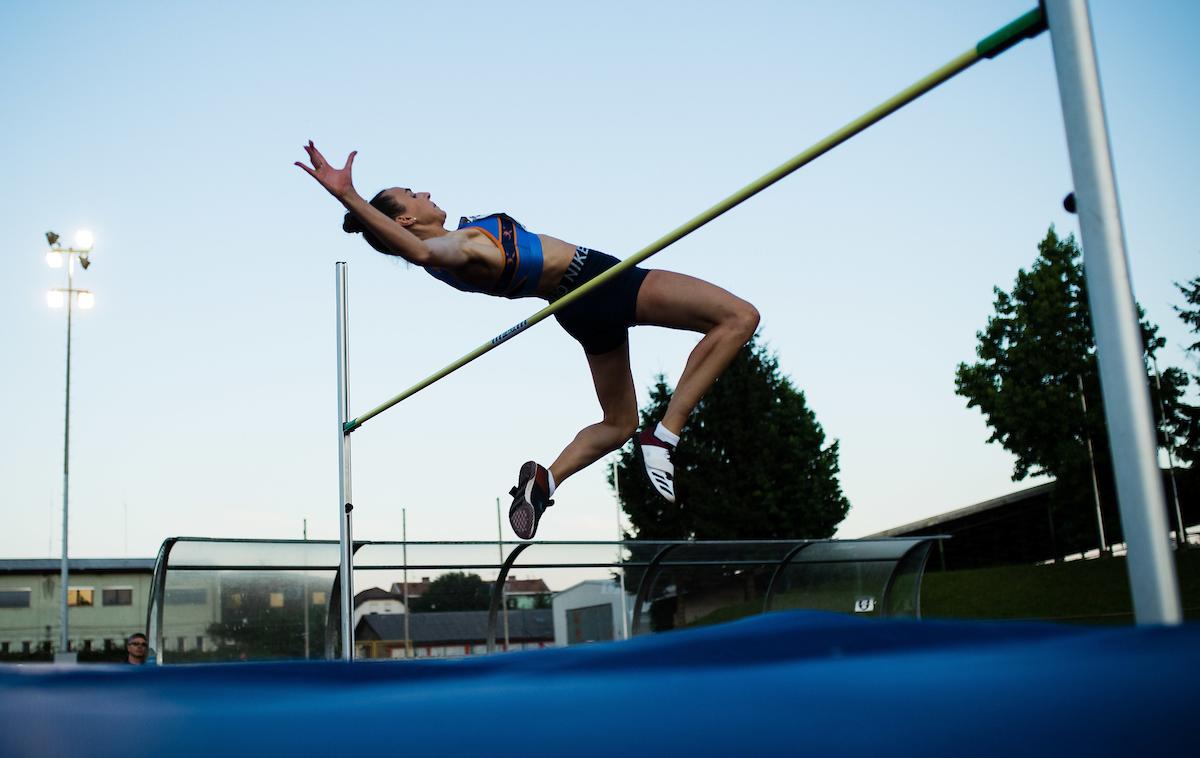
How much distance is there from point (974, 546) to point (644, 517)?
1022 centimetres

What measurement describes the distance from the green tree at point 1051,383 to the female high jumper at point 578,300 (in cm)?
1976

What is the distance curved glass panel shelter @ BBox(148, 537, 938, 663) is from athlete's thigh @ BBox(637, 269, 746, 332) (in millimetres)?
3028

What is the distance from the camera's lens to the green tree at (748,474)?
923 inches

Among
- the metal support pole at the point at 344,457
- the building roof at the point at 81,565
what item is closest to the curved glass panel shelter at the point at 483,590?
the metal support pole at the point at 344,457

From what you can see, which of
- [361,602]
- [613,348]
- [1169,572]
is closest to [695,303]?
[613,348]

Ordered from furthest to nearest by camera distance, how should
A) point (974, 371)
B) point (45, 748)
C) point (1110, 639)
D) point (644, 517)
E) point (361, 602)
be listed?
point (644, 517) → point (974, 371) → point (361, 602) → point (45, 748) → point (1110, 639)

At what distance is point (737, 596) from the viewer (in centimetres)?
820

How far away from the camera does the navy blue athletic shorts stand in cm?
357

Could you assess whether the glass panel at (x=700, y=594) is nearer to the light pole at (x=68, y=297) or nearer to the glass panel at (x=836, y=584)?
the glass panel at (x=836, y=584)

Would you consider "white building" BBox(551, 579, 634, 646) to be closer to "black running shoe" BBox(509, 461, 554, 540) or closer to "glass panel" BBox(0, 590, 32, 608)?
"black running shoe" BBox(509, 461, 554, 540)

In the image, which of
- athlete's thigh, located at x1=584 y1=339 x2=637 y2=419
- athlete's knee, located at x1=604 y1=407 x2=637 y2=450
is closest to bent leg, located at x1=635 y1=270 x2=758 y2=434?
athlete's thigh, located at x1=584 y1=339 x2=637 y2=419

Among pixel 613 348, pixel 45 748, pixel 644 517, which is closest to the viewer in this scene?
pixel 45 748

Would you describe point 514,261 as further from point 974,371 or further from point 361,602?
point 974,371

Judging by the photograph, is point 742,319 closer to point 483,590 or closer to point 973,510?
point 483,590
